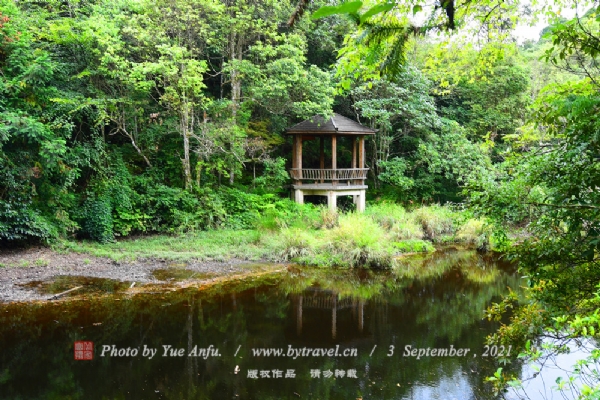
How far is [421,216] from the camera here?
1343 cm

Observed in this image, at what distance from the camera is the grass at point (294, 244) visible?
10.2 meters

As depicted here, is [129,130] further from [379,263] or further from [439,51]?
[439,51]

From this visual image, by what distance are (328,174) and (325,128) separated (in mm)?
1650

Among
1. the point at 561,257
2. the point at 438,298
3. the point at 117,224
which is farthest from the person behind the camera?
the point at 117,224

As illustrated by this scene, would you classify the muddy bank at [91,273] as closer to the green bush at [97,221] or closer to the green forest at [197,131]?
the green forest at [197,131]

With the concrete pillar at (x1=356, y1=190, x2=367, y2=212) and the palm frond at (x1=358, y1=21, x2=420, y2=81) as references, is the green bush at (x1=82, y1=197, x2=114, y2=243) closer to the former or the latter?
the concrete pillar at (x1=356, y1=190, x2=367, y2=212)

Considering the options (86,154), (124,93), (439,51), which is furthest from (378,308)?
(124,93)

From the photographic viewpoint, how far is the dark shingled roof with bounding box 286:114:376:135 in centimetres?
1419

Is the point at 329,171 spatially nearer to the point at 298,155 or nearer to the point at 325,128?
the point at 298,155

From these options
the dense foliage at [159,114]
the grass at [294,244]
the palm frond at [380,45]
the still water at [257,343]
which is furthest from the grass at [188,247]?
the palm frond at [380,45]

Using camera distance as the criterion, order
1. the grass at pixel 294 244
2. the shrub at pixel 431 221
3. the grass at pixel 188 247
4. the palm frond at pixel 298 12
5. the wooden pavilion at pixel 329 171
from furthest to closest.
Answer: the wooden pavilion at pixel 329 171
the shrub at pixel 431 221
the grass at pixel 294 244
the grass at pixel 188 247
the palm frond at pixel 298 12

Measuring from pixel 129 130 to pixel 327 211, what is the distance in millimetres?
6433

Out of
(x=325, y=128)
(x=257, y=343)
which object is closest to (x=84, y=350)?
(x=257, y=343)

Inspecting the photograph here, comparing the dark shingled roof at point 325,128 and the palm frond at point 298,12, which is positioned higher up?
the palm frond at point 298,12
